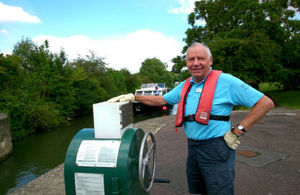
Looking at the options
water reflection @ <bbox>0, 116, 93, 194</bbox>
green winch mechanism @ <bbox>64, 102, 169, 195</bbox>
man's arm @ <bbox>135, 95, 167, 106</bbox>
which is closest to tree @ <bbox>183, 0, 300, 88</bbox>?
water reflection @ <bbox>0, 116, 93, 194</bbox>

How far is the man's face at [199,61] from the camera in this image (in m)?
2.14

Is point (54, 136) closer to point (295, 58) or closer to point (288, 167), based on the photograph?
point (288, 167)

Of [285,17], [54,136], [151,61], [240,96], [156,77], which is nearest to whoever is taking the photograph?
[240,96]

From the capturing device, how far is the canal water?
6.66 meters

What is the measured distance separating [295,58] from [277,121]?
11754 mm

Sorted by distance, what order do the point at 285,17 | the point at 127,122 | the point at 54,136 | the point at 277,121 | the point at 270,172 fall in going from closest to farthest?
the point at 127,122
the point at 270,172
the point at 277,121
the point at 54,136
the point at 285,17

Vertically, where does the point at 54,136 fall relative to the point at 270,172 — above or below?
below

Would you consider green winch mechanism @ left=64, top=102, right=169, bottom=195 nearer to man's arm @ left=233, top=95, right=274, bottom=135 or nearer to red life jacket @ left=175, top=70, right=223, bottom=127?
red life jacket @ left=175, top=70, right=223, bottom=127

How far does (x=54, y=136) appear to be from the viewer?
12.5m

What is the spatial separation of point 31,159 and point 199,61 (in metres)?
8.60

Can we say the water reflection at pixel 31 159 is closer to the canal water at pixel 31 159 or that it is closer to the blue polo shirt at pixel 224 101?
the canal water at pixel 31 159

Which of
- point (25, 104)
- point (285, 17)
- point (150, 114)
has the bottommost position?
point (150, 114)

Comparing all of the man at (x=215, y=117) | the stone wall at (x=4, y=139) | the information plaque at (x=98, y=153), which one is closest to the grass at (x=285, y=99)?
the man at (x=215, y=117)

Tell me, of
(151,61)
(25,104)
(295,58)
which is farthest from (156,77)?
(25,104)
